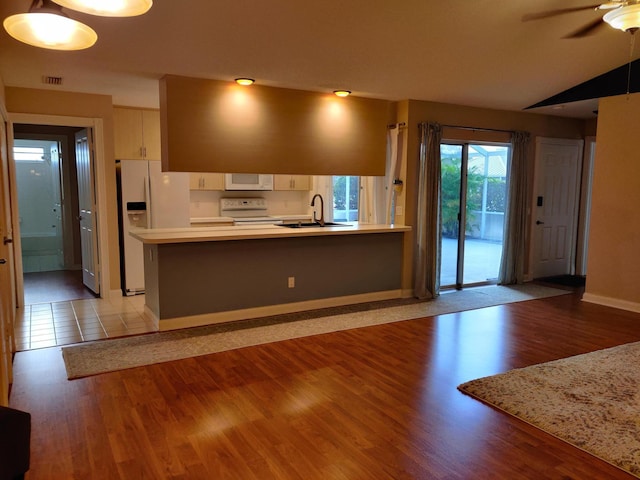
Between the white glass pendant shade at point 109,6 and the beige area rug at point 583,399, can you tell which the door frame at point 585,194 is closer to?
the beige area rug at point 583,399

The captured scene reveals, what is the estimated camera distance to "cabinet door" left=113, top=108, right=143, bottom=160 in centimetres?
612

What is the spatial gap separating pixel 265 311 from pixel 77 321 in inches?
74.2

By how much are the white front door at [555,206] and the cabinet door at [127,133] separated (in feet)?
18.2

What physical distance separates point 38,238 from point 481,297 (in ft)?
23.4

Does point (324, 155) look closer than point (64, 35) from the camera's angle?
No

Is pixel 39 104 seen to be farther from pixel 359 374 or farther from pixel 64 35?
pixel 359 374

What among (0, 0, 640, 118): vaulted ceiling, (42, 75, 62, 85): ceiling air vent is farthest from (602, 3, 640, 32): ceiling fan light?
(42, 75, 62, 85): ceiling air vent

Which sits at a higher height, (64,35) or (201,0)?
(201,0)

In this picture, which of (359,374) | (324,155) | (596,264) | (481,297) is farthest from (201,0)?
(596,264)

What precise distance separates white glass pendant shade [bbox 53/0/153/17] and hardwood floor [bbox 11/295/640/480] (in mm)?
2034

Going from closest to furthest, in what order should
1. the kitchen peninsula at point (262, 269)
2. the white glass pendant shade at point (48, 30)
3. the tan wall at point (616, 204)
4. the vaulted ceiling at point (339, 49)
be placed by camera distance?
the white glass pendant shade at point (48, 30)
the vaulted ceiling at point (339, 49)
the kitchen peninsula at point (262, 269)
the tan wall at point (616, 204)

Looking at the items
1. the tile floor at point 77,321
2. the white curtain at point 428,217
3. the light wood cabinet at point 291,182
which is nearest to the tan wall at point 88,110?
the tile floor at point 77,321

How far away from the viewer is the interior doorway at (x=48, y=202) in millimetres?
7828

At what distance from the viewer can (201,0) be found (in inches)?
129
